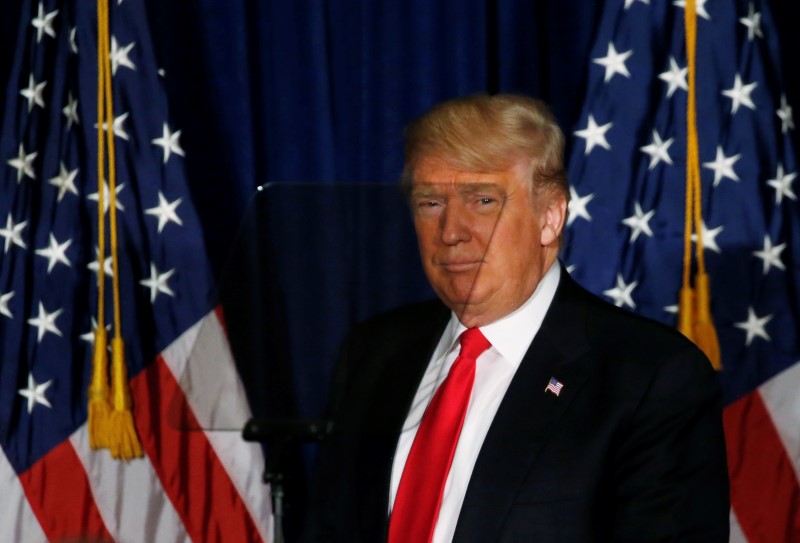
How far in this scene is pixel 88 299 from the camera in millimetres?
2398

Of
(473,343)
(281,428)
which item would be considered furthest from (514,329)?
(281,428)

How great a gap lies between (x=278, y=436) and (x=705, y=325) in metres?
1.22

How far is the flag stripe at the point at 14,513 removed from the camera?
95.0 inches

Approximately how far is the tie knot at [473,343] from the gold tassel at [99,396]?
107cm

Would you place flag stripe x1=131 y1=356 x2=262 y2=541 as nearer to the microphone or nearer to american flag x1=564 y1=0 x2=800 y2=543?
american flag x1=564 y1=0 x2=800 y2=543

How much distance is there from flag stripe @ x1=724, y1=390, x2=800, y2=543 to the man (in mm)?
761

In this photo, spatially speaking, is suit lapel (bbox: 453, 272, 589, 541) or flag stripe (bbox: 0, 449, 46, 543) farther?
flag stripe (bbox: 0, 449, 46, 543)

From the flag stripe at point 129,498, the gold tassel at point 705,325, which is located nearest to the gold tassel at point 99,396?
the flag stripe at point 129,498

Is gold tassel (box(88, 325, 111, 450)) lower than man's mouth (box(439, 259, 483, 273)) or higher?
lower

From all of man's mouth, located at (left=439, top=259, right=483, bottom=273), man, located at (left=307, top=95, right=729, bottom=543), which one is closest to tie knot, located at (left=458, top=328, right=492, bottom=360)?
man, located at (left=307, top=95, right=729, bottom=543)

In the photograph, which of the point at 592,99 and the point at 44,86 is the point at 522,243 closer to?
the point at 592,99

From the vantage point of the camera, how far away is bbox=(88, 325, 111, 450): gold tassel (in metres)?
2.27

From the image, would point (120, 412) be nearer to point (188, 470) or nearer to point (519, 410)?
point (188, 470)

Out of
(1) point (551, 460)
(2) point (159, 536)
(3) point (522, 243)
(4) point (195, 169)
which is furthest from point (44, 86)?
(1) point (551, 460)
